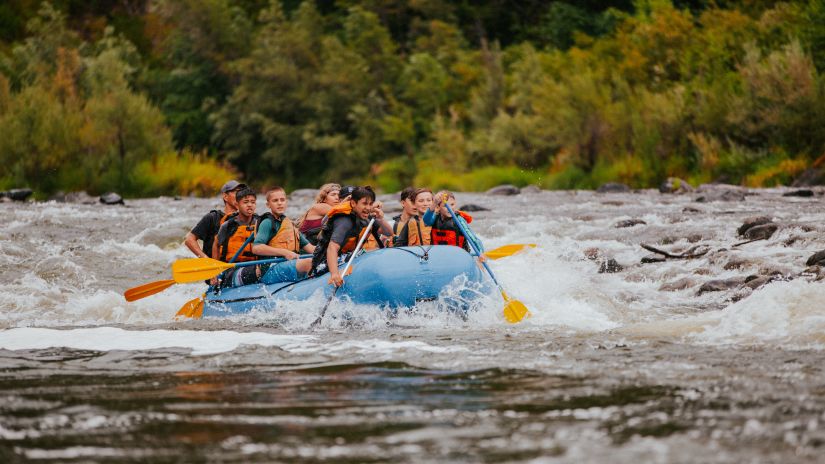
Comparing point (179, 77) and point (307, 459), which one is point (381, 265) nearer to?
point (307, 459)

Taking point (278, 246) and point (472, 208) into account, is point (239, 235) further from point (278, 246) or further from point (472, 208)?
point (472, 208)

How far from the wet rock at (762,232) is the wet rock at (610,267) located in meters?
1.49

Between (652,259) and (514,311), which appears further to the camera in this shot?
(652,259)

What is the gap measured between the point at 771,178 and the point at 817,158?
0.78 m

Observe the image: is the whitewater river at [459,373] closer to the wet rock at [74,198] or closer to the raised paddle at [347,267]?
the raised paddle at [347,267]

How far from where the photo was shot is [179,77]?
36.3 meters

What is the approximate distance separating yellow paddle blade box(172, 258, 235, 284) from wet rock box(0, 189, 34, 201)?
13.9 m

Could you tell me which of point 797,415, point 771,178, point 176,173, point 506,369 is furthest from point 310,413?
point 176,173

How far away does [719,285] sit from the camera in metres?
8.46

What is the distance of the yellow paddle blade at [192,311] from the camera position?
831cm

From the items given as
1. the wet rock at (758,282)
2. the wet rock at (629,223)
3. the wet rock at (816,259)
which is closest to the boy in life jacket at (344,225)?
the wet rock at (758,282)

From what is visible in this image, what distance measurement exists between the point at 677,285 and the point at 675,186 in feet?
33.1

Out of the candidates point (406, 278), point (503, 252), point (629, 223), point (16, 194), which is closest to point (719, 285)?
point (503, 252)

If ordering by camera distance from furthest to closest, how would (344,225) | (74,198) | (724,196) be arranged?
(74,198) < (724,196) < (344,225)
